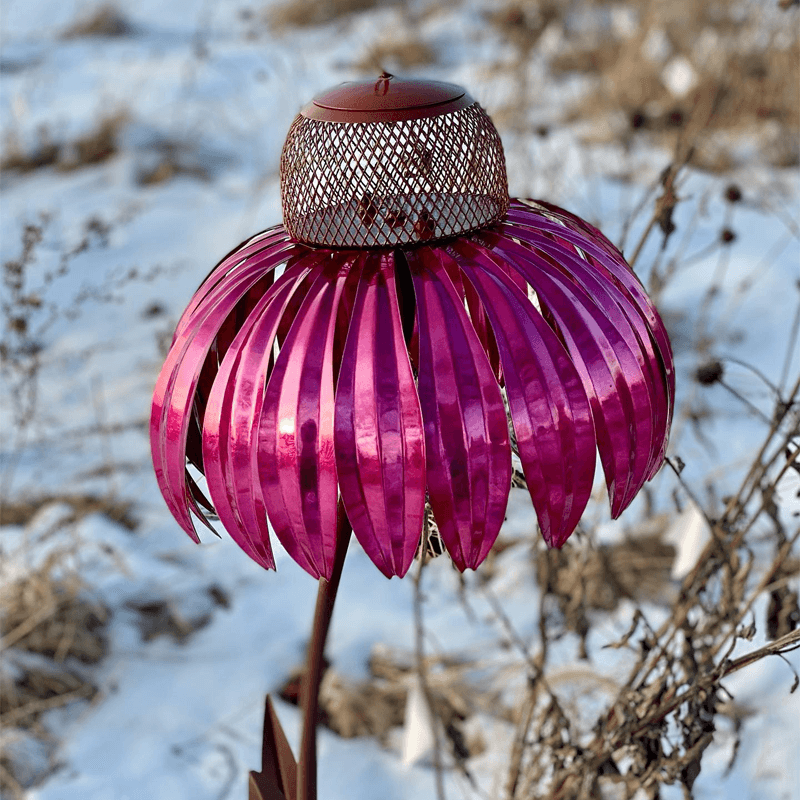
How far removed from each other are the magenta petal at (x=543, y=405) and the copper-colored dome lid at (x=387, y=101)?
0.13m

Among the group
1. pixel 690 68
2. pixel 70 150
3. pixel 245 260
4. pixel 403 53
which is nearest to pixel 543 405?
pixel 245 260

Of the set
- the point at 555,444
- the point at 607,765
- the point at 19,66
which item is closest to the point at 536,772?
the point at 607,765

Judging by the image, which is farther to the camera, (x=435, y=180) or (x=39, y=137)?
(x=39, y=137)

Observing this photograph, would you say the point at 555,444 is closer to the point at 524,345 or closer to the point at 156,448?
the point at 524,345

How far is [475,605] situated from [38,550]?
2.91 ft

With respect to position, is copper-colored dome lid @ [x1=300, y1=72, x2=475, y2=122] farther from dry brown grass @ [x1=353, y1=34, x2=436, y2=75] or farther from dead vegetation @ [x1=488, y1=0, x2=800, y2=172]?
dry brown grass @ [x1=353, y1=34, x2=436, y2=75]

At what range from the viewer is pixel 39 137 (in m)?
3.72

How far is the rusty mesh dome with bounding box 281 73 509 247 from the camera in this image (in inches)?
26.2

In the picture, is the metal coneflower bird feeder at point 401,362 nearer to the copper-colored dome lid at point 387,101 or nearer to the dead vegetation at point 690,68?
the copper-colored dome lid at point 387,101

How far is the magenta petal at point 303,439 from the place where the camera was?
1.99ft

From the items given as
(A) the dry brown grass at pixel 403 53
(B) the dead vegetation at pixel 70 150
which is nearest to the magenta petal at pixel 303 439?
(B) the dead vegetation at pixel 70 150

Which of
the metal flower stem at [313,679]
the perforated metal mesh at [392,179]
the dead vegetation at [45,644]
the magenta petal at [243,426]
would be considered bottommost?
the dead vegetation at [45,644]

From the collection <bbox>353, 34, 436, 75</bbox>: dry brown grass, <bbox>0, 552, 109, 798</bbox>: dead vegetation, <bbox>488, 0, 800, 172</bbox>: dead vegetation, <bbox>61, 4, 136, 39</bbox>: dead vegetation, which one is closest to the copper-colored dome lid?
<bbox>0, 552, 109, 798</bbox>: dead vegetation

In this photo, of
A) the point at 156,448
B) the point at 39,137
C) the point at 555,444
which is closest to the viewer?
the point at 555,444
